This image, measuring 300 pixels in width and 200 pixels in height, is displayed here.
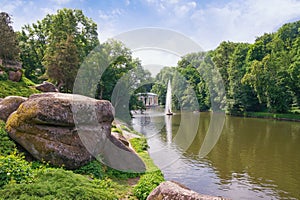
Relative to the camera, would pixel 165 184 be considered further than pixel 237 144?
No

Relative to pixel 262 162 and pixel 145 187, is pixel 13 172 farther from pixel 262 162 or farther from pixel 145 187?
pixel 262 162

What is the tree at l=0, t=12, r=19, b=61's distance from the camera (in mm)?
22628

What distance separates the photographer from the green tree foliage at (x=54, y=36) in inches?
1248

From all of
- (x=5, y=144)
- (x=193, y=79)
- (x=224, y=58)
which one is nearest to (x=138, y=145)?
(x=5, y=144)

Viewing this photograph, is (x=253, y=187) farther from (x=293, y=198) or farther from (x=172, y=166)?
(x=172, y=166)

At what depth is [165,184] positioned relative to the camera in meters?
5.62

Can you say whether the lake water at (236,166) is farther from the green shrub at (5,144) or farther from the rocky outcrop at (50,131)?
the green shrub at (5,144)

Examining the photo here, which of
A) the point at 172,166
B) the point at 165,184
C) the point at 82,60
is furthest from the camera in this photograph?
the point at 82,60

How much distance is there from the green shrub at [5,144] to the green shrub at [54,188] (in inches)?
77.0

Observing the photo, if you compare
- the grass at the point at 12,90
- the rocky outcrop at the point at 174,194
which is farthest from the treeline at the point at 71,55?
the rocky outcrop at the point at 174,194

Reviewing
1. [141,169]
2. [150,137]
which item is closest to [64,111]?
[141,169]

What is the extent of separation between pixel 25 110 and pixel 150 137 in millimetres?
14687

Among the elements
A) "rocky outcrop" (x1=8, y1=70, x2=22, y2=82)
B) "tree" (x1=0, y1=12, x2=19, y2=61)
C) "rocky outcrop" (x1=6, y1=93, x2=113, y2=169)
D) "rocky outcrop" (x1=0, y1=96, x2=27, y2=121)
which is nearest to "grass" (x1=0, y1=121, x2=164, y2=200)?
"rocky outcrop" (x1=6, y1=93, x2=113, y2=169)

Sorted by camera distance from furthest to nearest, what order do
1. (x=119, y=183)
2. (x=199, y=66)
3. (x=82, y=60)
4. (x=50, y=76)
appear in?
(x=199, y=66), (x=82, y=60), (x=50, y=76), (x=119, y=183)
